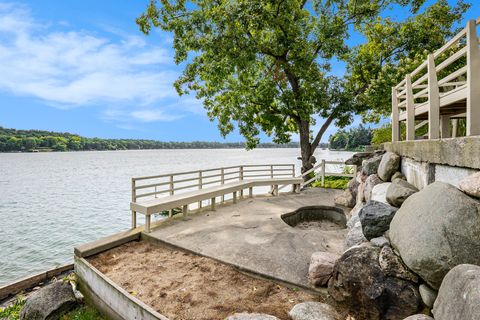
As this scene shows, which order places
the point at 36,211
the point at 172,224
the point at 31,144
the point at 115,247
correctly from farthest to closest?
1. the point at 31,144
2. the point at 36,211
3. the point at 172,224
4. the point at 115,247

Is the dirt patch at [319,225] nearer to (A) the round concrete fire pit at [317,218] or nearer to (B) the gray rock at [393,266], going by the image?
(A) the round concrete fire pit at [317,218]

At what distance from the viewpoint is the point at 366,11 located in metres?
11.8

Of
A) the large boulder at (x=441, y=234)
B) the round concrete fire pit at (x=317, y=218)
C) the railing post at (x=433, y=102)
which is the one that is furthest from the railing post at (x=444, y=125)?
the large boulder at (x=441, y=234)

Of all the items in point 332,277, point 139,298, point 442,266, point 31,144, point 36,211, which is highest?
point 31,144

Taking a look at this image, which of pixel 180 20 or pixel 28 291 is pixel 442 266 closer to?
pixel 28 291

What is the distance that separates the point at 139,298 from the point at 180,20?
10175mm

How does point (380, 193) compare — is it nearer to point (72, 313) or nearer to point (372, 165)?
point (372, 165)

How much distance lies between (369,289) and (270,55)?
35.4ft

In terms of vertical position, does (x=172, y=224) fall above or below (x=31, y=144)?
below

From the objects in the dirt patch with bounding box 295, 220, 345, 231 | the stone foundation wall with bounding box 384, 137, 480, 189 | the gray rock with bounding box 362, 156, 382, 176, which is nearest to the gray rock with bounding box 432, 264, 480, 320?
the stone foundation wall with bounding box 384, 137, 480, 189

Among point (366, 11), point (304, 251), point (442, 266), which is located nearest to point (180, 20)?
point (366, 11)

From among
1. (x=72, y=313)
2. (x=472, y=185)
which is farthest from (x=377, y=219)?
(x=72, y=313)

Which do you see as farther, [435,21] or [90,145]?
[90,145]

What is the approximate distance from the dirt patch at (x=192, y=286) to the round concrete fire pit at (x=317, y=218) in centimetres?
342
